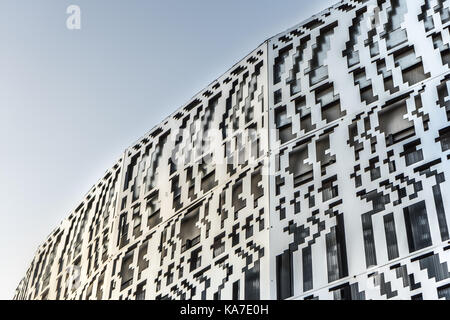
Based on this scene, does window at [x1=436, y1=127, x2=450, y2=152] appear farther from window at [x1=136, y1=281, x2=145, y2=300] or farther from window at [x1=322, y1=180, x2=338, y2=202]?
window at [x1=136, y1=281, x2=145, y2=300]

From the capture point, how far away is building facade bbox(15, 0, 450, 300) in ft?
96.0

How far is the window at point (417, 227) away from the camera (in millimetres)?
28094

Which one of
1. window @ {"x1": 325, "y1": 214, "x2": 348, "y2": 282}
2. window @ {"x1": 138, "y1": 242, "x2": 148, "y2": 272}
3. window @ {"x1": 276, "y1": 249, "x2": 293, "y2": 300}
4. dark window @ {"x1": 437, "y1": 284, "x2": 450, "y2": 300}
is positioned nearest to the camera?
dark window @ {"x1": 437, "y1": 284, "x2": 450, "y2": 300}

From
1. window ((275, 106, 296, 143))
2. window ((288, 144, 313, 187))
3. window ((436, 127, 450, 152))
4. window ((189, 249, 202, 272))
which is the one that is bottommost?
window ((189, 249, 202, 272))

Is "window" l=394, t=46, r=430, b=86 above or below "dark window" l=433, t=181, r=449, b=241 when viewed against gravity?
above

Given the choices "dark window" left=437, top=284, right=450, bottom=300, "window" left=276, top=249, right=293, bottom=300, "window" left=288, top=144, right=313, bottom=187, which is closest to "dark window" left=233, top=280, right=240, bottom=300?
"window" left=276, top=249, right=293, bottom=300

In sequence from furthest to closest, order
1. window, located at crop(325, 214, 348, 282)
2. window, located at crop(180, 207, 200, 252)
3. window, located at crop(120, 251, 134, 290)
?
window, located at crop(120, 251, 134, 290)
window, located at crop(180, 207, 200, 252)
window, located at crop(325, 214, 348, 282)

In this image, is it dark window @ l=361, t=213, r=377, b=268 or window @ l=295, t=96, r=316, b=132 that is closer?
dark window @ l=361, t=213, r=377, b=268

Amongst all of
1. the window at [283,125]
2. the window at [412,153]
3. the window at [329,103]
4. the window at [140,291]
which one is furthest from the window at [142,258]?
the window at [412,153]

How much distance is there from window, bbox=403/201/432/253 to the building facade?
0.04m

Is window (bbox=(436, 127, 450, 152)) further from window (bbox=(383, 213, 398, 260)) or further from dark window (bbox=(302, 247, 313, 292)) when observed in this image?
dark window (bbox=(302, 247, 313, 292))
